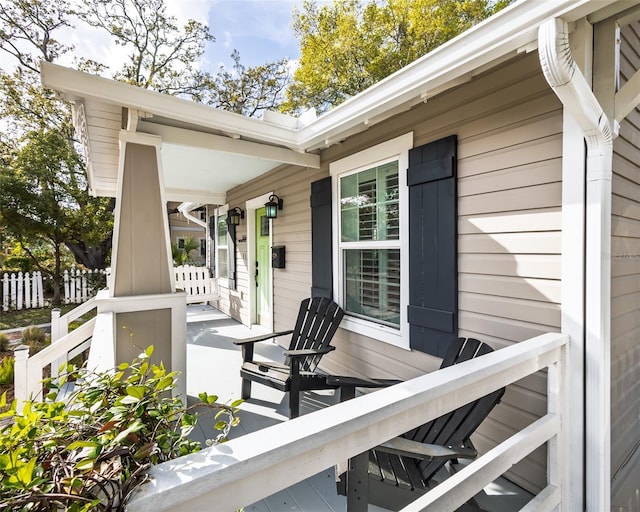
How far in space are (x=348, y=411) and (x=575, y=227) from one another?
4.95 feet

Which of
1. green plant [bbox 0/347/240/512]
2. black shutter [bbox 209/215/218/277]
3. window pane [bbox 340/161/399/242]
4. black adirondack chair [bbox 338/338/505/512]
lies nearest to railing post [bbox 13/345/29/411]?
green plant [bbox 0/347/240/512]

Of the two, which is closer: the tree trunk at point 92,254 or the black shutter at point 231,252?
the black shutter at point 231,252

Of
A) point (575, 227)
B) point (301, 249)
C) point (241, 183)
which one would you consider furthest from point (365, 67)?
point (575, 227)

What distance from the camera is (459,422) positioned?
1.75 m

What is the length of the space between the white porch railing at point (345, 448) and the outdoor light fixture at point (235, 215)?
5.13 metres

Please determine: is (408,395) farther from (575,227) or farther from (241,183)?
(241,183)

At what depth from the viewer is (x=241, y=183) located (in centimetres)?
574

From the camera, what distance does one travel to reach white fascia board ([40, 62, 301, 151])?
190cm

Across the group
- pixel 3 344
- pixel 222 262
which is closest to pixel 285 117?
pixel 222 262

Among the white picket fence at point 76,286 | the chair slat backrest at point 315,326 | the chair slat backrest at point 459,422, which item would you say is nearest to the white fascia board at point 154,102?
the chair slat backrest at point 315,326

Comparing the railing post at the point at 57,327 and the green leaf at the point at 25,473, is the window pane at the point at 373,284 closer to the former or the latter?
the green leaf at the point at 25,473

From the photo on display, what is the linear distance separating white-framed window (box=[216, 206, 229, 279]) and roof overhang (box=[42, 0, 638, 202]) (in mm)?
2931

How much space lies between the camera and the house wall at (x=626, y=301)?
192cm

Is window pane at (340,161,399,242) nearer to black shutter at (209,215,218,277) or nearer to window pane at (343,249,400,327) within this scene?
window pane at (343,249,400,327)
